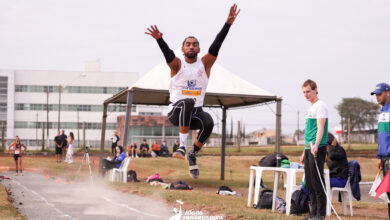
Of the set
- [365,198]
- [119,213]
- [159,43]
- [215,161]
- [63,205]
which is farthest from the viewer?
[215,161]

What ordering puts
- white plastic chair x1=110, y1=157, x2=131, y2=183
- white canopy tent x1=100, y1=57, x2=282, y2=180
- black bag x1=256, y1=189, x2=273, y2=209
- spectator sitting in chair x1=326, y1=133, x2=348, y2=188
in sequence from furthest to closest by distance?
white plastic chair x1=110, y1=157, x2=131, y2=183, white canopy tent x1=100, y1=57, x2=282, y2=180, black bag x1=256, y1=189, x2=273, y2=209, spectator sitting in chair x1=326, y1=133, x2=348, y2=188

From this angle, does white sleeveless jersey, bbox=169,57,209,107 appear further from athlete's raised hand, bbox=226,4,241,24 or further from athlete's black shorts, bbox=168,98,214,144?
athlete's raised hand, bbox=226,4,241,24

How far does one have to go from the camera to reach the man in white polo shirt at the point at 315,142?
888 centimetres

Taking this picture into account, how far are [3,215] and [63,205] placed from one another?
2.20 m

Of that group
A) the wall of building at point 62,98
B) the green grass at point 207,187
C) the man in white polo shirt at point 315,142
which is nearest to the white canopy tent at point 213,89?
the green grass at point 207,187

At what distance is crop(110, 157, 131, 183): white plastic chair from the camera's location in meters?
18.6

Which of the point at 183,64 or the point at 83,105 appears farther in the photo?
the point at 83,105

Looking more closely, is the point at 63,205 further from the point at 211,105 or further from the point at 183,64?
the point at 211,105

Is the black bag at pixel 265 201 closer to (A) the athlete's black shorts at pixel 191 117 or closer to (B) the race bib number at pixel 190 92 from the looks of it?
(A) the athlete's black shorts at pixel 191 117

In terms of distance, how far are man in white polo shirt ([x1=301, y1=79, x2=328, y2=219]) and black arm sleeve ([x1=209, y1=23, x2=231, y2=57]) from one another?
3.07 m

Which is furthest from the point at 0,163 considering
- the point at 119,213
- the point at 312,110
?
the point at 312,110

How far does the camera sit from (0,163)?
30562 mm

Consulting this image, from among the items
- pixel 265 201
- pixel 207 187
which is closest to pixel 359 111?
pixel 207 187

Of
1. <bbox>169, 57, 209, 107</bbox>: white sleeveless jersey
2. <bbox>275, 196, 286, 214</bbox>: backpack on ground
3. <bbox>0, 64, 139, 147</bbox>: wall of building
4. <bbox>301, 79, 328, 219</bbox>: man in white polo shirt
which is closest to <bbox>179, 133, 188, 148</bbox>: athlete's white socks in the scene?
<bbox>169, 57, 209, 107</bbox>: white sleeveless jersey
